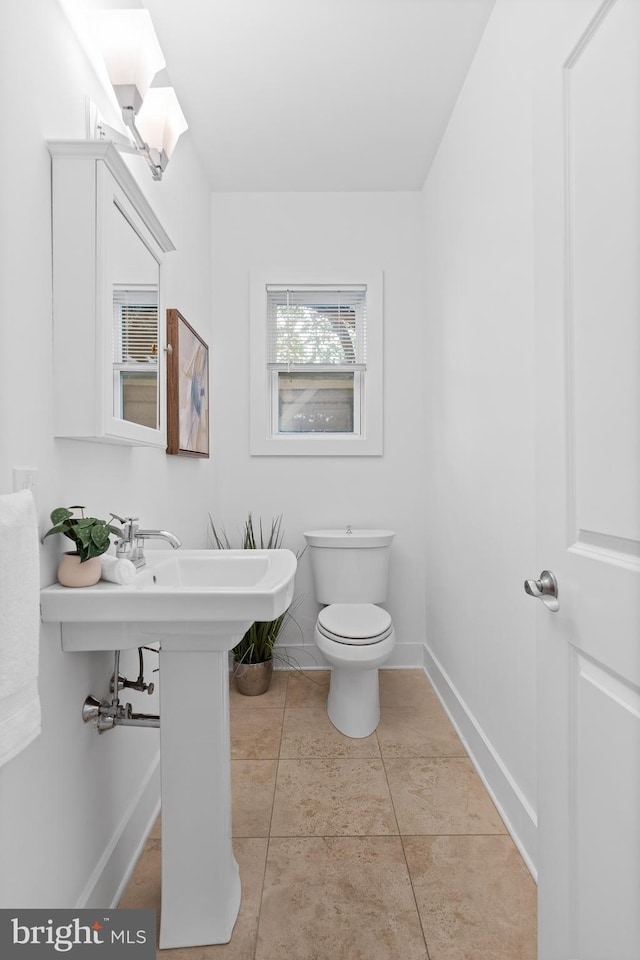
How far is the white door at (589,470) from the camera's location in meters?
0.76

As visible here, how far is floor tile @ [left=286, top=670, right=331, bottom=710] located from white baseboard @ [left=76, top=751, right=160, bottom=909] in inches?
33.1

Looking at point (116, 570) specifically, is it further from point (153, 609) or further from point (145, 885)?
point (145, 885)

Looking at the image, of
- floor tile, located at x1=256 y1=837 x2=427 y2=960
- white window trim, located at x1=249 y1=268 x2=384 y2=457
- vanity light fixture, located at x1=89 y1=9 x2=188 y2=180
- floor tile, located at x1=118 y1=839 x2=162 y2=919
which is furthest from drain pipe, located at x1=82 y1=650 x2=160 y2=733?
white window trim, located at x1=249 y1=268 x2=384 y2=457

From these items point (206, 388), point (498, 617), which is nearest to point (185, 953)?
point (498, 617)

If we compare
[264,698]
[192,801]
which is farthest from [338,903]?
[264,698]

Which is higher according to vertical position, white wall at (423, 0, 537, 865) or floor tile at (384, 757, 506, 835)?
white wall at (423, 0, 537, 865)

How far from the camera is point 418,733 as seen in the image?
7.16 feet

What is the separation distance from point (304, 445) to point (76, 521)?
1.77 m

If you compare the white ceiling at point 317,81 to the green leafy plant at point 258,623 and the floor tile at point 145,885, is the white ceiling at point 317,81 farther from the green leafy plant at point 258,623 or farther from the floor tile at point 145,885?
the floor tile at point 145,885

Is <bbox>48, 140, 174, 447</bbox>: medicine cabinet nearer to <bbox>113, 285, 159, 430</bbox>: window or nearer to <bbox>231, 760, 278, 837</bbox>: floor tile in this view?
<bbox>113, 285, 159, 430</bbox>: window

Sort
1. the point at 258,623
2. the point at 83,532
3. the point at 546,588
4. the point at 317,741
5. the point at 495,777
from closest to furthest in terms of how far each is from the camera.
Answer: the point at 546,588
the point at 83,532
the point at 495,777
the point at 317,741
the point at 258,623

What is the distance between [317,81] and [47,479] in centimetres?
183

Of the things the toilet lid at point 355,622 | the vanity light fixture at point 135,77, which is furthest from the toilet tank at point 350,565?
the vanity light fixture at point 135,77

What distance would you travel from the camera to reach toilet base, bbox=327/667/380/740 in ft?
7.09
